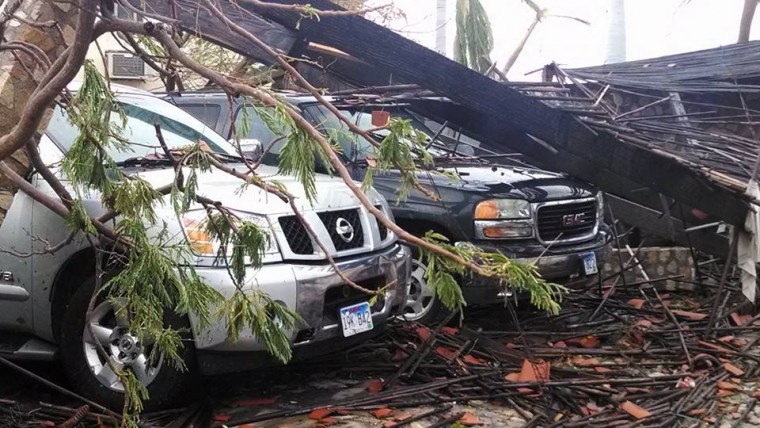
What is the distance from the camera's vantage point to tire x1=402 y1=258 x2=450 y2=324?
629 centimetres

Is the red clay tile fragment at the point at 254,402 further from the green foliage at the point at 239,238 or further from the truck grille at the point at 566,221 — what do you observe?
the truck grille at the point at 566,221

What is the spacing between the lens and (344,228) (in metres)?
4.90

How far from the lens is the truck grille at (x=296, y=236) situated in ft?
14.9

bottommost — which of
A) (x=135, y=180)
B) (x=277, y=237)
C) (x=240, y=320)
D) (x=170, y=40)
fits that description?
(x=240, y=320)

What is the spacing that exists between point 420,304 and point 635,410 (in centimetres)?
204

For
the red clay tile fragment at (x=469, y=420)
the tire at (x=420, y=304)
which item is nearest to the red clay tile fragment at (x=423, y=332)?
the tire at (x=420, y=304)

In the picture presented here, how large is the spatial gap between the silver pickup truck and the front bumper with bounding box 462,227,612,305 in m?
1.05

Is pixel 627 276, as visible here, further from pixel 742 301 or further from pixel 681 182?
pixel 681 182

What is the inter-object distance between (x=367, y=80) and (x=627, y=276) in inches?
149

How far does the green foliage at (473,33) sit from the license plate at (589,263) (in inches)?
184

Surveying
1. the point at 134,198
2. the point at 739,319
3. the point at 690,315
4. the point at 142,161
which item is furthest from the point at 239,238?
the point at 739,319

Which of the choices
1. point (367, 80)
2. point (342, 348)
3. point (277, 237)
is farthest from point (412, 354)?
point (367, 80)

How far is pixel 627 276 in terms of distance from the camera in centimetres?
809

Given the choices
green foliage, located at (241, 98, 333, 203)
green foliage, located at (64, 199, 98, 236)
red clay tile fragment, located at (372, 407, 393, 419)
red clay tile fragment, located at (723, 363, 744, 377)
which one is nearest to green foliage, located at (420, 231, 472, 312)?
green foliage, located at (241, 98, 333, 203)
